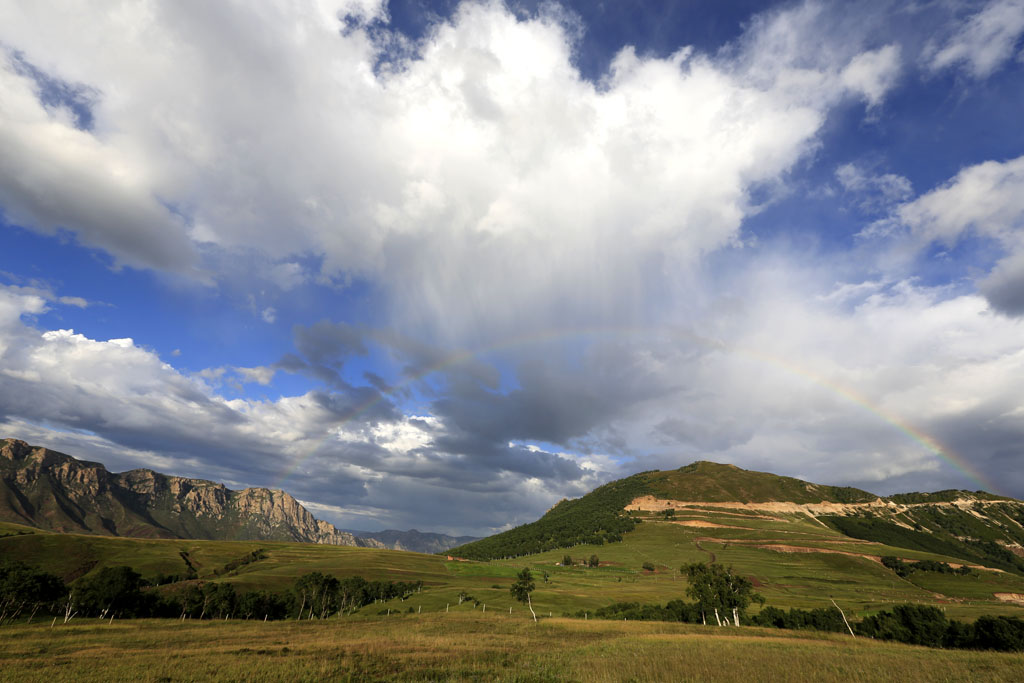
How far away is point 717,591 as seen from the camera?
9762 centimetres

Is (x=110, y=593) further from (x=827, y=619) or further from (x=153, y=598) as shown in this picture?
(x=827, y=619)

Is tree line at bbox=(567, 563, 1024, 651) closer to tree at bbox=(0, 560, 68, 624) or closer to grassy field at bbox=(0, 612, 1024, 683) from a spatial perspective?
grassy field at bbox=(0, 612, 1024, 683)

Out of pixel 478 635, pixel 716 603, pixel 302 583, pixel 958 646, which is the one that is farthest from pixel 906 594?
pixel 302 583

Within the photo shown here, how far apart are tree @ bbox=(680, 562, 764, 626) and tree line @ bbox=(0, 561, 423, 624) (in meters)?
109

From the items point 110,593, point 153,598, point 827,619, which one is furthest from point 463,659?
point 153,598

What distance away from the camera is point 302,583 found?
14325cm

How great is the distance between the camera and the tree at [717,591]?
96.2 m

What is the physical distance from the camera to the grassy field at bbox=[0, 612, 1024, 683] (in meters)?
33.7

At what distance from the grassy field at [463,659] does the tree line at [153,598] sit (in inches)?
2294

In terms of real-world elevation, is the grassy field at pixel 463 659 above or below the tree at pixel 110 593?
above

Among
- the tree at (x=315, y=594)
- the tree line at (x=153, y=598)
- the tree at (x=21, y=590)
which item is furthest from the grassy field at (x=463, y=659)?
the tree at (x=315, y=594)

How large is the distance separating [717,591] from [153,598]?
147 metres

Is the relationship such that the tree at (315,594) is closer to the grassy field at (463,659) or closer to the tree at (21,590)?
the tree at (21,590)

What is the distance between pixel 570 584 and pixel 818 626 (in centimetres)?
11968
